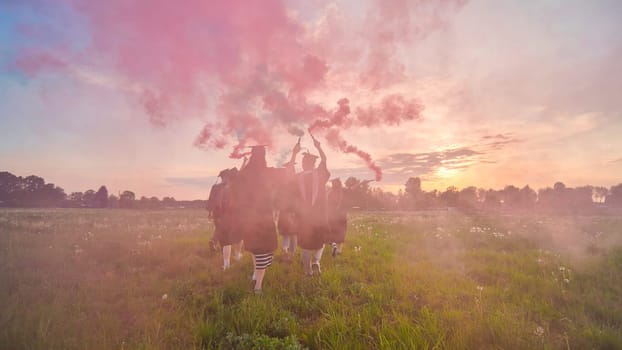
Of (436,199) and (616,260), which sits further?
(436,199)

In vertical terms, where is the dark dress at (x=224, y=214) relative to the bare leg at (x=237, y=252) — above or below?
above

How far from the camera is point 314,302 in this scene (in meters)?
5.61

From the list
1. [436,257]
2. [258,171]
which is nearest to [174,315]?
[258,171]

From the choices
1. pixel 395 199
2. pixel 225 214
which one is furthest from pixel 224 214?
pixel 395 199

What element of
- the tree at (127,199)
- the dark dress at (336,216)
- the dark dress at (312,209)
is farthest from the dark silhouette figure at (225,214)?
the tree at (127,199)

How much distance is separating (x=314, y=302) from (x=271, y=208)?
2.43m

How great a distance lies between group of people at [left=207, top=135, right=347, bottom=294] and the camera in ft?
21.7

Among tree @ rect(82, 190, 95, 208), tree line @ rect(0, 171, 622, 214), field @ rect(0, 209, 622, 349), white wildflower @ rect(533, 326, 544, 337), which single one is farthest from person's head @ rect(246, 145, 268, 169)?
tree @ rect(82, 190, 95, 208)

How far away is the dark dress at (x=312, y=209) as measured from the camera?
7.60 m

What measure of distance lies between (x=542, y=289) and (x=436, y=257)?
3684 millimetres

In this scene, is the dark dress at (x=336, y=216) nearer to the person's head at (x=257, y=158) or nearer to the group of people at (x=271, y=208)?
the group of people at (x=271, y=208)

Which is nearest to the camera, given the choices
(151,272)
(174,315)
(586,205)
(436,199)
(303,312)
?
(174,315)

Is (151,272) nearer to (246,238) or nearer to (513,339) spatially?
(246,238)

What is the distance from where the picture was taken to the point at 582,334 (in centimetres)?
442
